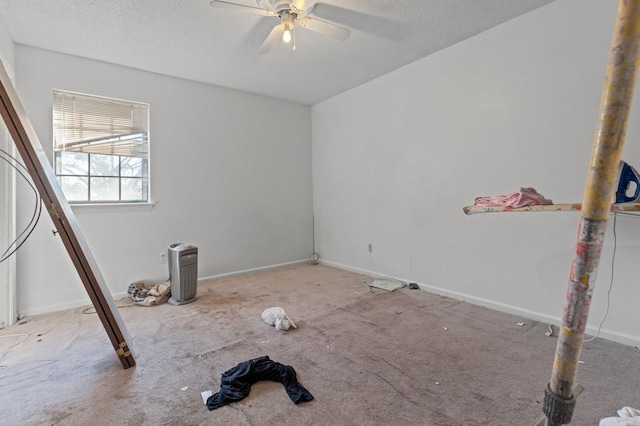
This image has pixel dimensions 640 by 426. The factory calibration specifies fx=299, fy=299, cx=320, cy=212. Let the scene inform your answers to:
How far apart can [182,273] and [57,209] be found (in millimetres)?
1624

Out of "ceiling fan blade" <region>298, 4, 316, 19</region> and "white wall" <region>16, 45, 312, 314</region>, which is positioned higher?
"ceiling fan blade" <region>298, 4, 316, 19</region>

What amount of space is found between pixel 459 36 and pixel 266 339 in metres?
3.50

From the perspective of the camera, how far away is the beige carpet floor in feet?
5.39

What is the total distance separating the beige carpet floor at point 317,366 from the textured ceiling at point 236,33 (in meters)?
2.76

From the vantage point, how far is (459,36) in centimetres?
309

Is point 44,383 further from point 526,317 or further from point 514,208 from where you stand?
point 526,317

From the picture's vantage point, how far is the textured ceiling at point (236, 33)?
252 centimetres

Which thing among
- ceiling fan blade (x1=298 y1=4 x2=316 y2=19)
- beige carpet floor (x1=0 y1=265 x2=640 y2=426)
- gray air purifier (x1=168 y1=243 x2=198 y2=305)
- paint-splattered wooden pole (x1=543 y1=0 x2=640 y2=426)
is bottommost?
beige carpet floor (x1=0 y1=265 x2=640 y2=426)

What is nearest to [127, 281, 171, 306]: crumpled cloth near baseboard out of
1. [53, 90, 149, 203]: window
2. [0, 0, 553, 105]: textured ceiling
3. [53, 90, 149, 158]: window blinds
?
[53, 90, 149, 203]: window

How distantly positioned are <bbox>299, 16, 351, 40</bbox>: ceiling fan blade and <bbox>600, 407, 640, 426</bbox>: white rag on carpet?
2971 millimetres

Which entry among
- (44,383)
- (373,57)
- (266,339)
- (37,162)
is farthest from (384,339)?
(373,57)

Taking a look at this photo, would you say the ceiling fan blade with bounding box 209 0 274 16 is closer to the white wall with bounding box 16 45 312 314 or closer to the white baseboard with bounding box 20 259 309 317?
the white wall with bounding box 16 45 312 314

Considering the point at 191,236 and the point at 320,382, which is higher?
the point at 191,236

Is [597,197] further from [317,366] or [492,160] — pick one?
[492,160]
